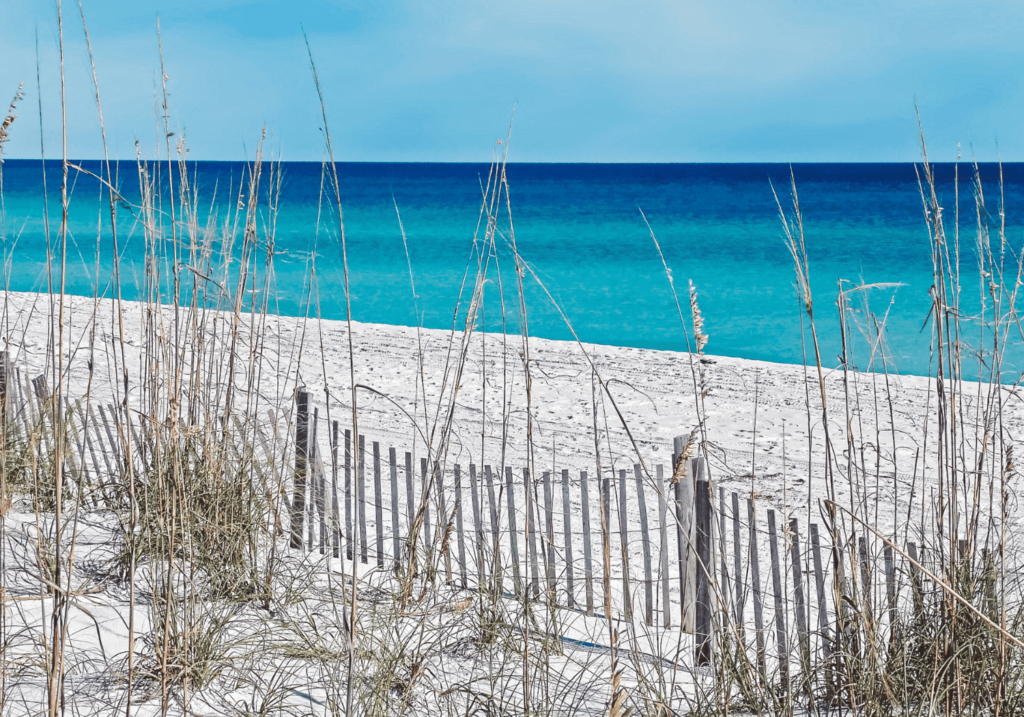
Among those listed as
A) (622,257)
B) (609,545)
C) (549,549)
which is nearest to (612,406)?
(549,549)

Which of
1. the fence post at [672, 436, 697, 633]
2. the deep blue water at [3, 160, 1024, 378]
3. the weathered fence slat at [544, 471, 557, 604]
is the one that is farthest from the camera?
the deep blue water at [3, 160, 1024, 378]

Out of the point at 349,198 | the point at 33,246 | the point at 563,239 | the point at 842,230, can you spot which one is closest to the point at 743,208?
the point at 842,230

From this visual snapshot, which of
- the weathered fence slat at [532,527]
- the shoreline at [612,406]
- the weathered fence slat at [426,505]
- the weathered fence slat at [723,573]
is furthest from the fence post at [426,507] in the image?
the shoreline at [612,406]

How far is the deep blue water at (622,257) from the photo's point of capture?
14000 millimetres

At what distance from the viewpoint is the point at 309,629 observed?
2164 millimetres

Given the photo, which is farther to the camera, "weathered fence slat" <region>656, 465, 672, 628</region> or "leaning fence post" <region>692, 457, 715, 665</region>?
"leaning fence post" <region>692, 457, 715, 665</region>

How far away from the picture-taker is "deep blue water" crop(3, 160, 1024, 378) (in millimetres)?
14000

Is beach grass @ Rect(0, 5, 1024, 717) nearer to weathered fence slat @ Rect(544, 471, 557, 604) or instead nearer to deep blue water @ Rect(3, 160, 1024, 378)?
weathered fence slat @ Rect(544, 471, 557, 604)

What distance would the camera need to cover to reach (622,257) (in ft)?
84.0

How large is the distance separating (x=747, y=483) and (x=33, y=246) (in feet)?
88.2

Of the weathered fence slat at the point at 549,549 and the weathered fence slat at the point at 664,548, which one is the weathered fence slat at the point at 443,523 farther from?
the weathered fence slat at the point at 664,548

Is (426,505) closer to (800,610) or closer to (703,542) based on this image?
(703,542)

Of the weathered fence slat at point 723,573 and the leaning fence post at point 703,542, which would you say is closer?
the weathered fence slat at point 723,573

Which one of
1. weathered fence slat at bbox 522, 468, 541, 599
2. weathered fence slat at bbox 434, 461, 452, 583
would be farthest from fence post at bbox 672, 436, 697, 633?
weathered fence slat at bbox 434, 461, 452, 583
